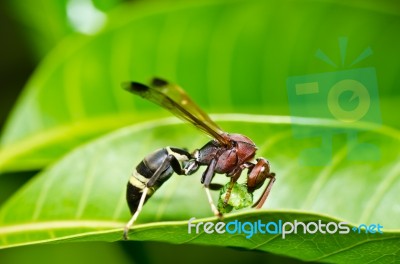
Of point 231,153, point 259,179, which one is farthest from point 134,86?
point 259,179

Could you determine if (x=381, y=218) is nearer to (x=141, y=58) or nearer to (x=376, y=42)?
(x=376, y=42)

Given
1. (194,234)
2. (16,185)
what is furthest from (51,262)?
(194,234)

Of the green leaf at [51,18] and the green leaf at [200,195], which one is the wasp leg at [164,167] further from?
the green leaf at [51,18]

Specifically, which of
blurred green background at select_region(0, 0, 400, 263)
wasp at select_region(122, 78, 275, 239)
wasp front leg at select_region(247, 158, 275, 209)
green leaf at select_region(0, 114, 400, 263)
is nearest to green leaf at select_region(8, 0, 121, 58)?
blurred green background at select_region(0, 0, 400, 263)

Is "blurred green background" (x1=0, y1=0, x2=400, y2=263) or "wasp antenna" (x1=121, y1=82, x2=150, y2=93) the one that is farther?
"blurred green background" (x1=0, y1=0, x2=400, y2=263)

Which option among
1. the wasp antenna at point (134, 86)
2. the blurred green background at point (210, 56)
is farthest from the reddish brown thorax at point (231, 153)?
the blurred green background at point (210, 56)

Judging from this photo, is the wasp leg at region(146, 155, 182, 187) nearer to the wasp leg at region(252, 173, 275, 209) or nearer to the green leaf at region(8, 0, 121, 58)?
the wasp leg at region(252, 173, 275, 209)
